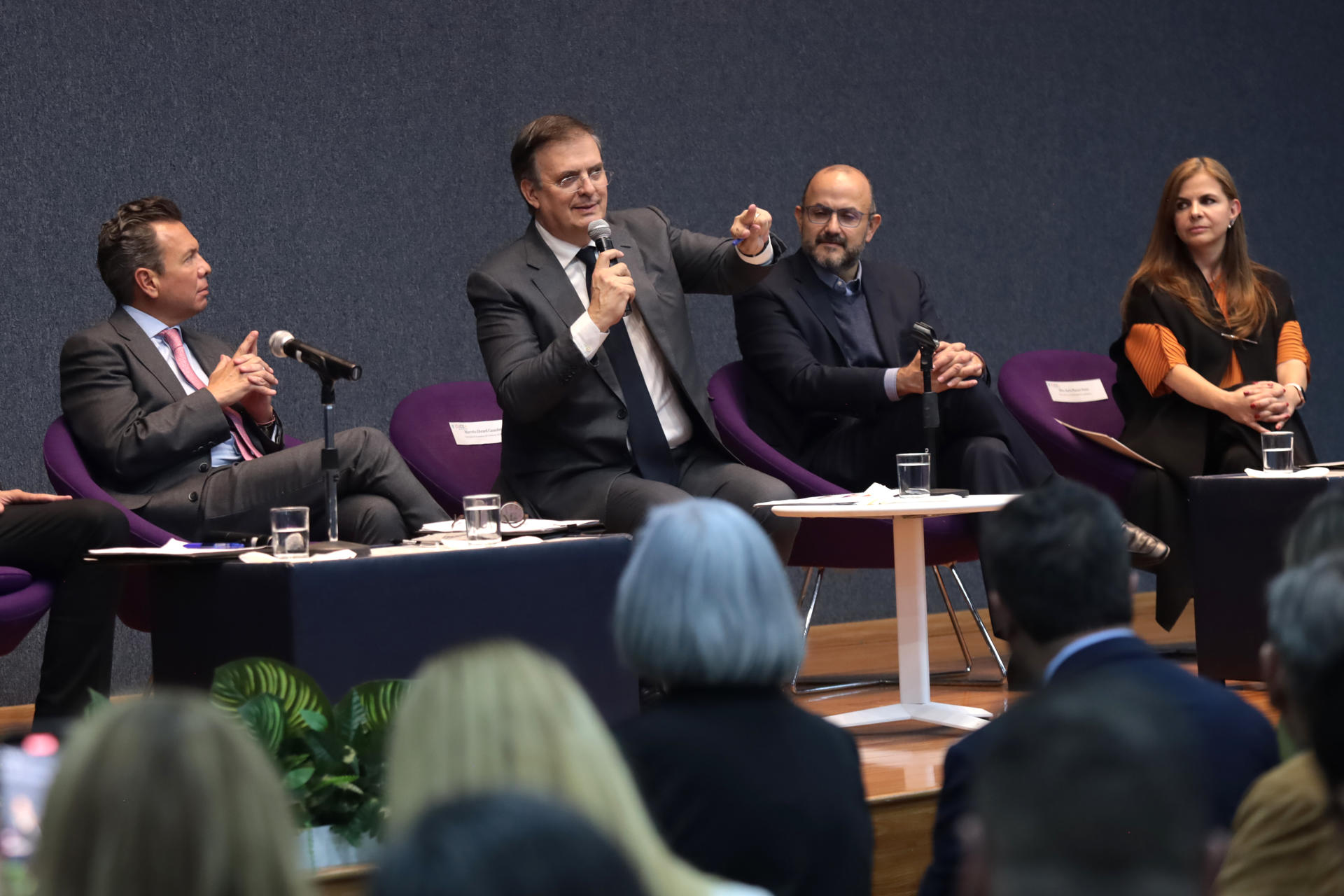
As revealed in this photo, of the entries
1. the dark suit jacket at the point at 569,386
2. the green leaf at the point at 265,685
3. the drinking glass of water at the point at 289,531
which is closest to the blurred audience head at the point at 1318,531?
the green leaf at the point at 265,685

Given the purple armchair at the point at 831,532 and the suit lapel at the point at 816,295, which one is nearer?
the purple armchair at the point at 831,532

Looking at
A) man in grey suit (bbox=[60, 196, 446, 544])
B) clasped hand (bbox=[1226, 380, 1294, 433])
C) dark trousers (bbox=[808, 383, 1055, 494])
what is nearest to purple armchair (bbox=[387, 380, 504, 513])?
man in grey suit (bbox=[60, 196, 446, 544])

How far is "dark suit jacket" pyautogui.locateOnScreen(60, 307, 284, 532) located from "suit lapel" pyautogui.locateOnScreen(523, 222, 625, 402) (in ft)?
2.78

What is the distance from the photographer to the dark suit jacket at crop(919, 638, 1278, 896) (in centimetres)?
152

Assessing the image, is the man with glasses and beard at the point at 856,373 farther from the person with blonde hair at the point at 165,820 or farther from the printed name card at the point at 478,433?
the person with blonde hair at the point at 165,820

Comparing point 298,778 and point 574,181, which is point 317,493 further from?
point 298,778

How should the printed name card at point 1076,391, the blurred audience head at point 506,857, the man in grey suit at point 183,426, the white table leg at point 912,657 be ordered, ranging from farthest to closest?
1. the printed name card at point 1076,391
2. the man in grey suit at point 183,426
3. the white table leg at point 912,657
4. the blurred audience head at point 506,857

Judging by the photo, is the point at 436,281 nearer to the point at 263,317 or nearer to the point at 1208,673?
the point at 263,317

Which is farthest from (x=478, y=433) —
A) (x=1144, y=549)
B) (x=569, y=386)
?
(x=1144, y=549)

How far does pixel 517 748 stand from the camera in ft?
3.08

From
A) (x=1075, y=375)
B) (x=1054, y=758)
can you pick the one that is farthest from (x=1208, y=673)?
(x=1054, y=758)

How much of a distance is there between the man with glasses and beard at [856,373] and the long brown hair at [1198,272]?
0.66 metres

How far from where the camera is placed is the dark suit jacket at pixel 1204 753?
1.52 meters

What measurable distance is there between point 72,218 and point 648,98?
197 cm
